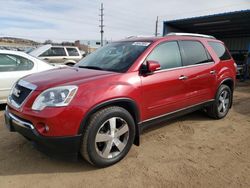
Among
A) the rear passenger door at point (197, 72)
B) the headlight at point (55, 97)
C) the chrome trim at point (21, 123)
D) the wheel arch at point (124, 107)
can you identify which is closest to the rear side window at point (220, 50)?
the rear passenger door at point (197, 72)

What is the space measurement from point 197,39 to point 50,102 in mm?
3226

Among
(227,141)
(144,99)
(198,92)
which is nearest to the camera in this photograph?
(144,99)

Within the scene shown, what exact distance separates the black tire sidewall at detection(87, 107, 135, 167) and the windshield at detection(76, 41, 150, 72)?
65cm

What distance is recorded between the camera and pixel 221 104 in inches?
208

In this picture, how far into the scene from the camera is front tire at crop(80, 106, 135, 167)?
9.77 ft

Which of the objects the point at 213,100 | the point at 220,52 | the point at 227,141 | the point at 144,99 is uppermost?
the point at 220,52

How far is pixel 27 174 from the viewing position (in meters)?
3.06

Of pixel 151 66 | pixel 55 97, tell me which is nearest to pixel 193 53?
pixel 151 66

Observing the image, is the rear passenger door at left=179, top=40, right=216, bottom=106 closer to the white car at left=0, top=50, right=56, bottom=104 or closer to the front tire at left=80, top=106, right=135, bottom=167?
the front tire at left=80, top=106, right=135, bottom=167

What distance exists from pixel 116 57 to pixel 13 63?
3313 mm

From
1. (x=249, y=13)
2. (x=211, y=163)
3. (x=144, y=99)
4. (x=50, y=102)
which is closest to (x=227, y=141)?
(x=211, y=163)

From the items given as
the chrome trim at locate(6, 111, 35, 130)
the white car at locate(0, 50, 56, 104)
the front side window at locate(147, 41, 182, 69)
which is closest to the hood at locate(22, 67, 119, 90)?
the chrome trim at locate(6, 111, 35, 130)

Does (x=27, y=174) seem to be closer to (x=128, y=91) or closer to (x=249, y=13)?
(x=128, y=91)

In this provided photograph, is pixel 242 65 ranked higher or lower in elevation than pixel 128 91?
lower
